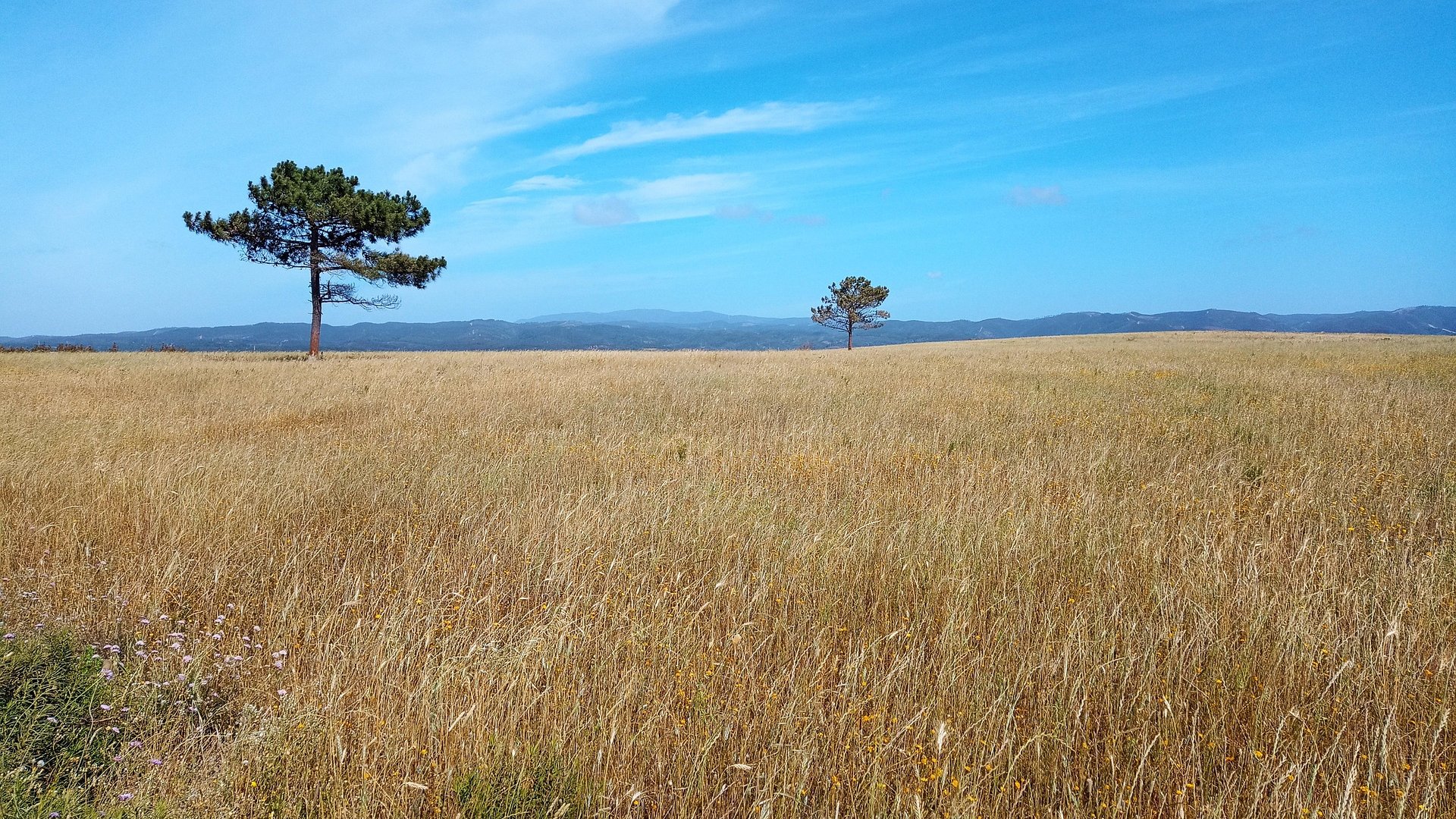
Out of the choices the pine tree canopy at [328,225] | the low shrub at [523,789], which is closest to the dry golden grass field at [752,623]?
the low shrub at [523,789]

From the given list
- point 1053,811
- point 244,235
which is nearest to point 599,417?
point 1053,811

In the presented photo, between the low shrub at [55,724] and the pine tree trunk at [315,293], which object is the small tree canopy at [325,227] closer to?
the pine tree trunk at [315,293]

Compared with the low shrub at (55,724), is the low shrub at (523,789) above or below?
below

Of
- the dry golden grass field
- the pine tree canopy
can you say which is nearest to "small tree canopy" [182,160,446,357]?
the pine tree canopy

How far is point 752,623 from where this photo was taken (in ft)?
9.46

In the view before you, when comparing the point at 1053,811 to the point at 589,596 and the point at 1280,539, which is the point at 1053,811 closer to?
the point at 589,596

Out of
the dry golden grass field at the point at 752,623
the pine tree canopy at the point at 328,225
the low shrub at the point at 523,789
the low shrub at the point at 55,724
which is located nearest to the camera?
the low shrub at the point at 55,724

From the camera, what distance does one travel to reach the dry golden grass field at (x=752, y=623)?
2039 mm

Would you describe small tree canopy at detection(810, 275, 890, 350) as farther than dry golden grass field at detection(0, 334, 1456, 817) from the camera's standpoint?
Yes

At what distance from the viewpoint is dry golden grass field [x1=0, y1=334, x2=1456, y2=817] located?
2039mm

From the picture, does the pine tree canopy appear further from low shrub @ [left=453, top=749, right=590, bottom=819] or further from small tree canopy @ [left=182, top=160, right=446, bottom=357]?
low shrub @ [left=453, top=749, right=590, bottom=819]

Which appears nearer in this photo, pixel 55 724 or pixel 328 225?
pixel 55 724

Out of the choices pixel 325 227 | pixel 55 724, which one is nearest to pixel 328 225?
pixel 325 227

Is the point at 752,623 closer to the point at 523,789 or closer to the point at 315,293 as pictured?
the point at 523,789
